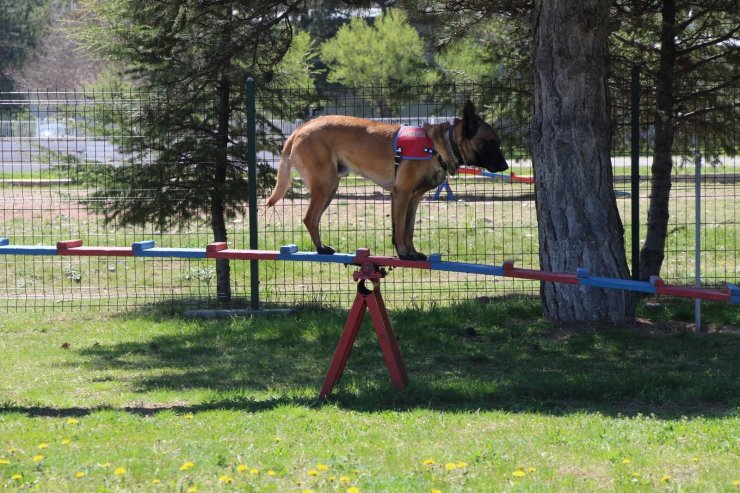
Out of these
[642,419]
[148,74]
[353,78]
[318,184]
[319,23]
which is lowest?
[642,419]

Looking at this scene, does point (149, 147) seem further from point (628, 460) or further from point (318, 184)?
point (628, 460)

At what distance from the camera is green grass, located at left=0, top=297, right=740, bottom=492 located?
18.4 feet

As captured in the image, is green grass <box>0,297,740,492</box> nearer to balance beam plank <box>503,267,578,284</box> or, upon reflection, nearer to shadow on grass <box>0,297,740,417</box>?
shadow on grass <box>0,297,740,417</box>

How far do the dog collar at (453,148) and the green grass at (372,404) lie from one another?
6.01ft

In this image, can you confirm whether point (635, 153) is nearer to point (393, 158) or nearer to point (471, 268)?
point (393, 158)

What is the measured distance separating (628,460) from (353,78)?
32136mm

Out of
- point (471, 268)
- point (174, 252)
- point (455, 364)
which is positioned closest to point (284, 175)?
point (174, 252)

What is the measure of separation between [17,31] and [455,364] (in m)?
47.8

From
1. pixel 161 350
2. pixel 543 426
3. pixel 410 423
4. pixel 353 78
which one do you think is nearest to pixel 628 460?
pixel 543 426

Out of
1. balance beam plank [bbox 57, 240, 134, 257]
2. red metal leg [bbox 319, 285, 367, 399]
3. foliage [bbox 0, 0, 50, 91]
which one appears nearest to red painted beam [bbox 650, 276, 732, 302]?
red metal leg [bbox 319, 285, 367, 399]

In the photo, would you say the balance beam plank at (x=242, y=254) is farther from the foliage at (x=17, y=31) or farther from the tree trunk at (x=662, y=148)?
the foliage at (x=17, y=31)

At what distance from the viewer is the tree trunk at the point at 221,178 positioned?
12109 mm

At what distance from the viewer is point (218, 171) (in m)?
12.2

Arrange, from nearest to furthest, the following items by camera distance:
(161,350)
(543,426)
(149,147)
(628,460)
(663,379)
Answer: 1. (628,460)
2. (543,426)
3. (663,379)
4. (161,350)
5. (149,147)
